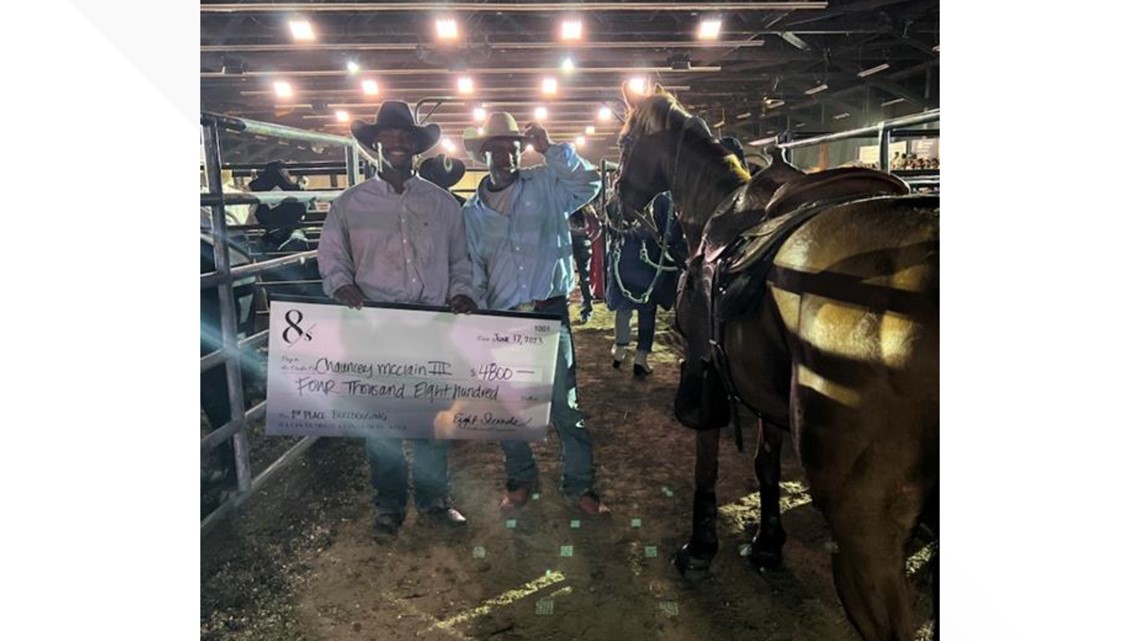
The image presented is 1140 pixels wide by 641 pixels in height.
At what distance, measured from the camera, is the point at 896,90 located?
8.02 m

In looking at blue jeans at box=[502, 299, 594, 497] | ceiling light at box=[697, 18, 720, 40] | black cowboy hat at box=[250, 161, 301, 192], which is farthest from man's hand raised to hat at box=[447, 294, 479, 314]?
black cowboy hat at box=[250, 161, 301, 192]

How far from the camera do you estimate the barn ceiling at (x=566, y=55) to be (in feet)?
18.7

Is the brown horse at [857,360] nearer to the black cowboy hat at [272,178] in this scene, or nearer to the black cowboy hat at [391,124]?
the black cowboy hat at [391,124]

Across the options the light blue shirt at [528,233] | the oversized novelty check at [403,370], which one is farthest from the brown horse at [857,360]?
the light blue shirt at [528,233]

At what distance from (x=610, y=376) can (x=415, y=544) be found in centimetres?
323

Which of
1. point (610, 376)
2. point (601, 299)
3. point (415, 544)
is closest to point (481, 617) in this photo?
point (415, 544)

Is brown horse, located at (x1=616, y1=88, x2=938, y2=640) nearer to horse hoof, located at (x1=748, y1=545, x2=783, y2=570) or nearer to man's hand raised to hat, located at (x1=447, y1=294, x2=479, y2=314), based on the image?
horse hoof, located at (x1=748, y1=545, x2=783, y2=570)

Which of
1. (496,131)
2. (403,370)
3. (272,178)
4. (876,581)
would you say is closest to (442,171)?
(272,178)

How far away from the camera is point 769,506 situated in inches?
120

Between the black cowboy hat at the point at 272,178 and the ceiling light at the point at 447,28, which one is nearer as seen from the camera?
the ceiling light at the point at 447,28

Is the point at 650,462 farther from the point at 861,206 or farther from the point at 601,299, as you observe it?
the point at 601,299

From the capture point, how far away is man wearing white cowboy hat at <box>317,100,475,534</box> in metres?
3.02

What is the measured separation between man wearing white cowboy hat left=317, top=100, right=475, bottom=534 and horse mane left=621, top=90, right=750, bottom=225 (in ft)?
4.00
